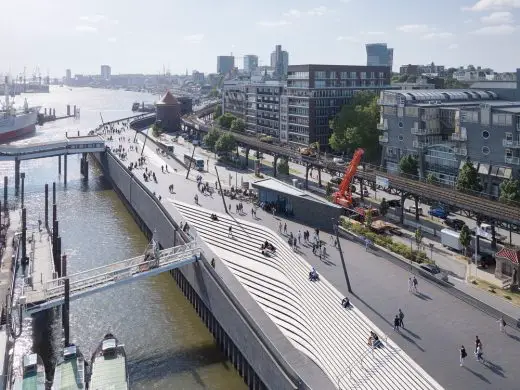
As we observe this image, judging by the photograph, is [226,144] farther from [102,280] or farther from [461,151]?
[102,280]

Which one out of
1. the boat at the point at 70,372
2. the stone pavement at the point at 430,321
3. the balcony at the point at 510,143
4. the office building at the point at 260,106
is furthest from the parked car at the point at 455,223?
the office building at the point at 260,106

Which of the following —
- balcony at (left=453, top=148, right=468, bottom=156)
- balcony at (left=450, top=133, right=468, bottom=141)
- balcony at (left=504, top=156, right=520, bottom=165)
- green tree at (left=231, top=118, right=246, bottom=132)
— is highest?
green tree at (left=231, top=118, right=246, bottom=132)

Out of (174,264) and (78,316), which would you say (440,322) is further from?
(78,316)

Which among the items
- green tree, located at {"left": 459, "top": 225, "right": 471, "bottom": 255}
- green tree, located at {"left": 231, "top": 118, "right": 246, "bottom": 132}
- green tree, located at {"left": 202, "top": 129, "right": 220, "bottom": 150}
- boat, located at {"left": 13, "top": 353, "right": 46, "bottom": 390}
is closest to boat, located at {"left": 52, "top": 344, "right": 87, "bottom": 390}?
boat, located at {"left": 13, "top": 353, "right": 46, "bottom": 390}

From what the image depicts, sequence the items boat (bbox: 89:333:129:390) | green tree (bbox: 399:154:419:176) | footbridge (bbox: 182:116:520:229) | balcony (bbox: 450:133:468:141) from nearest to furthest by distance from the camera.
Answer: boat (bbox: 89:333:129:390) < footbridge (bbox: 182:116:520:229) < balcony (bbox: 450:133:468:141) < green tree (bbox: 399:154:419:176)

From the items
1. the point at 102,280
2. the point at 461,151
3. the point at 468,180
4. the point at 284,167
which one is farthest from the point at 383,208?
the point at 102,280

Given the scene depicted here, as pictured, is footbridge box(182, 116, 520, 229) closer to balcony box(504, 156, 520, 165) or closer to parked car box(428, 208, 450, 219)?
parked car box(428, 208, 450, 219)

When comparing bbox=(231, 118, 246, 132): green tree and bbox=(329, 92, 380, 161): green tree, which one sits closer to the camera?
bbox=(329, 92, 380, 161): green tree

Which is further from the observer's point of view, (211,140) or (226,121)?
(226,121)
